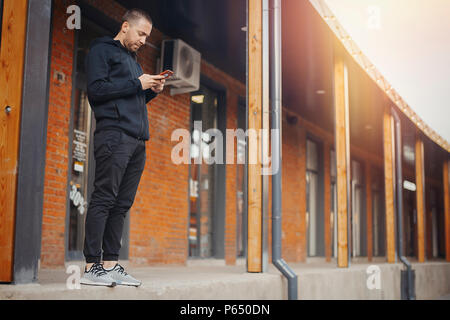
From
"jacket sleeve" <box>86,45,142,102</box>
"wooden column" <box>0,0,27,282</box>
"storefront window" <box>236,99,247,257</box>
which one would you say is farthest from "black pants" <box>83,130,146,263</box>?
"storefront window" <box>236,99,247,257</box>

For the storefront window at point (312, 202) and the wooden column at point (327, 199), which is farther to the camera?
the wooden column at point (327, 199)

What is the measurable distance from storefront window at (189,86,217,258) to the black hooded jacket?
19.5ft

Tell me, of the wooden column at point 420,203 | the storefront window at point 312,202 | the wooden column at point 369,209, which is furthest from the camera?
the wooden column at point 369,209

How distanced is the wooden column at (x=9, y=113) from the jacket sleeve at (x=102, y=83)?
17.1 inches

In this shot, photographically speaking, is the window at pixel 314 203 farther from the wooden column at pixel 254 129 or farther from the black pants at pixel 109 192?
the black pants at pixel 109 192

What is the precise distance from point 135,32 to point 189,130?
19.1 ft

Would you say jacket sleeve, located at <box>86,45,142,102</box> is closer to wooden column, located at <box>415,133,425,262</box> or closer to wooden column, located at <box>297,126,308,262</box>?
wooden column, located at <box>297,126,308,262</box>

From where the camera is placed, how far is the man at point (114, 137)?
3473 millimetres

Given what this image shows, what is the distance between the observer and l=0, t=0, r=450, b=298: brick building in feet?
10.7

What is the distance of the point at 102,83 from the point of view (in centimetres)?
351

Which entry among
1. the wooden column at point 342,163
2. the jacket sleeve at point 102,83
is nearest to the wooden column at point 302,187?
the wooden column at point 342,163

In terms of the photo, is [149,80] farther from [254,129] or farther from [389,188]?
[389,188]

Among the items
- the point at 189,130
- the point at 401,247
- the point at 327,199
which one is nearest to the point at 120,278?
the point at 189,130

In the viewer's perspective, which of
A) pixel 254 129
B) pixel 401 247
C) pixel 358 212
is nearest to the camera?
pixel 254 129
